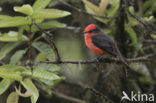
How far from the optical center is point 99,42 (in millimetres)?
3900

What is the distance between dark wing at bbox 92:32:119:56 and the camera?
Answer: 3.63 m

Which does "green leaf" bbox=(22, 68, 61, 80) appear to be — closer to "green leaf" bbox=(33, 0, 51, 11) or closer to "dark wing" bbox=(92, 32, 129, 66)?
"green leaf" bbox=(33, 0, 51, 11)

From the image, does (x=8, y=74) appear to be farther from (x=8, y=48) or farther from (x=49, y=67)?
(x=8, y=48)

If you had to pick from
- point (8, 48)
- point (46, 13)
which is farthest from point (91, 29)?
point (46, 13)

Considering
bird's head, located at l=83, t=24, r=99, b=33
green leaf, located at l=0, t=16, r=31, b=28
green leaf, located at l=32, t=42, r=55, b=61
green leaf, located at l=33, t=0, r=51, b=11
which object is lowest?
bird's head, located at l=83, t=24, r=99, b=33

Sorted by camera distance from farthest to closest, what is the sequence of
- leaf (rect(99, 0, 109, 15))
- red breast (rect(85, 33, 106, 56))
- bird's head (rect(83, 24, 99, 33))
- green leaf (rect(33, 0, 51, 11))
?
bird's head (rect(83, 24, 99, 33))
red breast (rect(85, 33, 106, 56))
leaf (rect(99, 0, 109, 15))
green leaf (rect(33, 0, 51, 11))

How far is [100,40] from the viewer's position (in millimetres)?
3896

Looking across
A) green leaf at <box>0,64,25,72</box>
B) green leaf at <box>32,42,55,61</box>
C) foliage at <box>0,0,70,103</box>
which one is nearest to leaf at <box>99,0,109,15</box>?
foliage at <box>0,0,70,103</box>

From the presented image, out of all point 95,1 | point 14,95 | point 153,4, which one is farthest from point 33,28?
point 153,4

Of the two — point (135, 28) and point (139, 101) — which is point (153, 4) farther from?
point (139, 101)

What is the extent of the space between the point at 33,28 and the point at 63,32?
157cm

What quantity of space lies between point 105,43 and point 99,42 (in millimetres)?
112

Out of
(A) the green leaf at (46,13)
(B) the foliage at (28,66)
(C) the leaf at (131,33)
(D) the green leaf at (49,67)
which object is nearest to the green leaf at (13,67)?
(B) the foliage at (28,66)

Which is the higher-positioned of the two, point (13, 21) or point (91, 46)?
point (13, 21)
